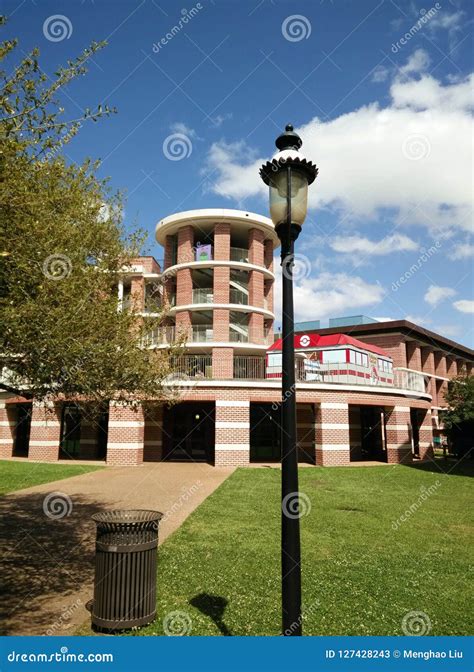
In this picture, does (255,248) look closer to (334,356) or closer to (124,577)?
(334,356)

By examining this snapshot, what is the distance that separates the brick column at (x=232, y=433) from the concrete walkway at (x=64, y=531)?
2.21m

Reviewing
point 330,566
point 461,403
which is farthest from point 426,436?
point 330,566

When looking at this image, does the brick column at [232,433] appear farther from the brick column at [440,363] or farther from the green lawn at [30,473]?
the brick column at [440,363]

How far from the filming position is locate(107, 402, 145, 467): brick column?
22.9 m

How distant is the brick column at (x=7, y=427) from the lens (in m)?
27.2

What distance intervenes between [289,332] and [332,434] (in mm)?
20673

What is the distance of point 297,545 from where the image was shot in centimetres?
393

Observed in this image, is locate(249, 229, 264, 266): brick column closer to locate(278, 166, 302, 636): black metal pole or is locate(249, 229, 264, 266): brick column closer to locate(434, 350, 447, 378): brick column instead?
locate(434, 350, 447, 378): brick column

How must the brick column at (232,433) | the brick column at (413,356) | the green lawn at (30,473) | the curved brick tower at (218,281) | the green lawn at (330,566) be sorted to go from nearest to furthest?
the green lawn at (330,566) < the green lawn at (30,473) < the brick column at (232,433) < the curved brick tower at (218,281) < the brick column at (413,356)

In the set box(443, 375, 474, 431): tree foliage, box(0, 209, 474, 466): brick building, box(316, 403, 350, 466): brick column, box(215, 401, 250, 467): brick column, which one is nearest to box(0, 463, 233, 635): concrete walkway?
box(215, 401, 250, 467): brick column

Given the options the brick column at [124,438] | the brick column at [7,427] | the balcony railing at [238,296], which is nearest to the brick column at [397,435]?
the balcony railing at [238,296]

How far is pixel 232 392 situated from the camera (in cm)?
2275

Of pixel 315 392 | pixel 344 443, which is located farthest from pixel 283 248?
pixel 344 443

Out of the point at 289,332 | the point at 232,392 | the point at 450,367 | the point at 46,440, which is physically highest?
the point at 450,367
